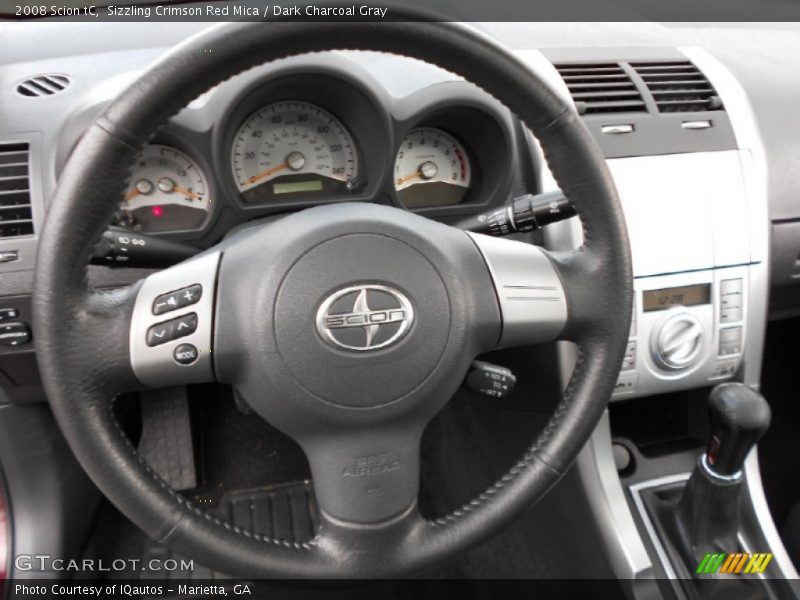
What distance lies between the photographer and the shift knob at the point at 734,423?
111cm

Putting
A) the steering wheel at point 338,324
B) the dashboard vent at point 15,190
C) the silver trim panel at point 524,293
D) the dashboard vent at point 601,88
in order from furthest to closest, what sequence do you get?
the dashboard vent at point 601,88
the dashboard vent at point 15,190
the silver trim panel at point 524,293
the steering wheel at point 338,324

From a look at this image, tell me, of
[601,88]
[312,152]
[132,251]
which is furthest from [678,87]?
[132,251]

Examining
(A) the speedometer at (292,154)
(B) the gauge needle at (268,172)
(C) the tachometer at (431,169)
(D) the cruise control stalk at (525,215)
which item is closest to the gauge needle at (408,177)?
(C) the tachometer at (431,169)

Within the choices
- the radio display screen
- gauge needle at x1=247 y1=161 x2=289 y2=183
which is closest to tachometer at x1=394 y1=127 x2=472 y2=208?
gauge needle at x1=247 y1=161 x2=289 y2=183

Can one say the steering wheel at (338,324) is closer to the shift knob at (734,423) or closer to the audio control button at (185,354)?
the audio control button at (185,354)

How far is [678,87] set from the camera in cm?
142

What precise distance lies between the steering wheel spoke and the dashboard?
378 millimetres

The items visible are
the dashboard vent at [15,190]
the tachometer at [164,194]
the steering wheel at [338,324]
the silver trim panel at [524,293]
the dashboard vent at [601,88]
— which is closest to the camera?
the steering wheel at [338,324]

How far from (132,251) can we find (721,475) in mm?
1065

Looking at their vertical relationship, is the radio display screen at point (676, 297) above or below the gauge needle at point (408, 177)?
below

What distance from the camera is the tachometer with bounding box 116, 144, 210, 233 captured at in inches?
47.4

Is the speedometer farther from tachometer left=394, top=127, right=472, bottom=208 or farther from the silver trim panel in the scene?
the silver trim panel

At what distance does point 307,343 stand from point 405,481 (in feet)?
0.73

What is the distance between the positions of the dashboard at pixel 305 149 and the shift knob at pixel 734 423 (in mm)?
546
